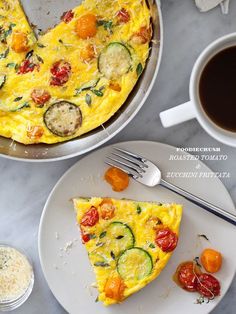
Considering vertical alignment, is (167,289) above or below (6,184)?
below

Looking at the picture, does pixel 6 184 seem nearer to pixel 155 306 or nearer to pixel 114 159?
pixel 114 159

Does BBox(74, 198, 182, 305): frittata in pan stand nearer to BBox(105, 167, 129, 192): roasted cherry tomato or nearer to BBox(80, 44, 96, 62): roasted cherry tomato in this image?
BBox(105, 167, 129, 192): roasted cherry tomato

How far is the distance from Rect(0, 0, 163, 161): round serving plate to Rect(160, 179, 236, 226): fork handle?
0.39m

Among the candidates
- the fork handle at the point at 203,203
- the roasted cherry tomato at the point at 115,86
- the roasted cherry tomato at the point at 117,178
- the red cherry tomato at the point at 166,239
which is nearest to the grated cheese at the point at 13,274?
the roasted cherry tomato at the point at 117,178

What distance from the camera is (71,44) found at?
3555 millimetres

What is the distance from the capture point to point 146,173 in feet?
11.9

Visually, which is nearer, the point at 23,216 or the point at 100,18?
the point at 100,18

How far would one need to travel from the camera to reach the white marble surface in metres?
3.64

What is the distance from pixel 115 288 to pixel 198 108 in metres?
1.01

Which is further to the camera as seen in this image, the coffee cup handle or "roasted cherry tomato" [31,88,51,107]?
"roasted cherry tomato" [31,88,51,107]

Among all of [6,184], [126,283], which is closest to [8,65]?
[6,184]

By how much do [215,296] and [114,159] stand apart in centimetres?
87

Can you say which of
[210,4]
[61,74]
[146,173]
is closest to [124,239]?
[146,173]

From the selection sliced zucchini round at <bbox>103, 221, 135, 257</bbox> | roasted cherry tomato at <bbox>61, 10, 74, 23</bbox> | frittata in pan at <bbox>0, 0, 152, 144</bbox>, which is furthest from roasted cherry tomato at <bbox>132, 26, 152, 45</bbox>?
sliced zucchini round at <bbox>103, 221, 135, 257</bbox>
